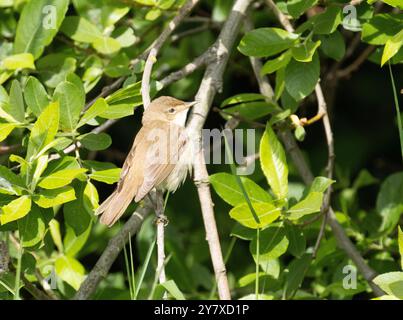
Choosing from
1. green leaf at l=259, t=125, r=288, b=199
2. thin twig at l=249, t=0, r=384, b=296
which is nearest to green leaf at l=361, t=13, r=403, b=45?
thin twig at l=249, t=0, r=384, b=296

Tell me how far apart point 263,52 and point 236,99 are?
15.2 inches

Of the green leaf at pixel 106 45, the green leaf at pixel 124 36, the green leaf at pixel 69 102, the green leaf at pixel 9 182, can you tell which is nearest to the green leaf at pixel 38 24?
the green leaf at pixel 106 45

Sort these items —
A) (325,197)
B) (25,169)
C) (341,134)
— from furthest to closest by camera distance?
(341,134) < (325,197) < (25,169)

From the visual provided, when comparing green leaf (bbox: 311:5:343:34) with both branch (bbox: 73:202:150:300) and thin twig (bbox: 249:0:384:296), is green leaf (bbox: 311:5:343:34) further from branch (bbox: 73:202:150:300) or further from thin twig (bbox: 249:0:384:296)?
branch (bbox: 73:202:150:300)

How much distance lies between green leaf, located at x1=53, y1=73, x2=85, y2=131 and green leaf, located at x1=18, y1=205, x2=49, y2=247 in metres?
0.39

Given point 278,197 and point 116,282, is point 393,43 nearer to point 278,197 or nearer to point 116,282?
point 278,197

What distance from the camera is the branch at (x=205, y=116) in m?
3.13

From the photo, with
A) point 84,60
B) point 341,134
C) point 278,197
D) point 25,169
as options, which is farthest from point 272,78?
point 25,169

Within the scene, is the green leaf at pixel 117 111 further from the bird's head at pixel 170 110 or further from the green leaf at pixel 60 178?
the bird's head at pixel 170 110

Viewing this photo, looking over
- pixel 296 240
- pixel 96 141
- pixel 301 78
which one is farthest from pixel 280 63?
pixel 96 141

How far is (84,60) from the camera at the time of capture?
401cm

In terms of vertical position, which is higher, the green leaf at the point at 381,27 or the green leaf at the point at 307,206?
the green leaf at the point at 381,27

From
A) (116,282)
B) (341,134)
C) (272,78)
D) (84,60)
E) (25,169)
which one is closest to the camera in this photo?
(25,169)

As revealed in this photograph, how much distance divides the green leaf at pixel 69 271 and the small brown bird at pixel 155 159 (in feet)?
1.49
